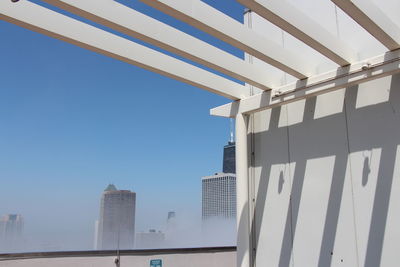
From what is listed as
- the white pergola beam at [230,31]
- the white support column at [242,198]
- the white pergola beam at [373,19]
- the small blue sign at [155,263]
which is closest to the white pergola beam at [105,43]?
the white support column at [242,198]

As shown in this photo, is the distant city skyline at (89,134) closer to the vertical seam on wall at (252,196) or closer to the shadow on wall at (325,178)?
the vertical seam on wall at (252,196)

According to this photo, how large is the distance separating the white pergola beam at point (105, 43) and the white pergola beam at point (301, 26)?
0.98 m

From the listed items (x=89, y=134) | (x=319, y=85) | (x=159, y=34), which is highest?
(x=89, y=134)

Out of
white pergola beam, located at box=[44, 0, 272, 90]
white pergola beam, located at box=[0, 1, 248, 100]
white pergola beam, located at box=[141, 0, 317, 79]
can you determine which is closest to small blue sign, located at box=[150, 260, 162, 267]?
white pergola beam, located at box=[0, 1, 248, 100]

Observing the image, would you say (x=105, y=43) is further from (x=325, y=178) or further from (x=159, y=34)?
(x=325, y=178)

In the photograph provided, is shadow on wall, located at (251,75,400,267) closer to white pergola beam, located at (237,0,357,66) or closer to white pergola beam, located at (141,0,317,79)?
white pergola beam, located at (237,0,357,66)

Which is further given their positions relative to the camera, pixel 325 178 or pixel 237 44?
pixel 325 178

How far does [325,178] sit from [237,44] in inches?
55.1

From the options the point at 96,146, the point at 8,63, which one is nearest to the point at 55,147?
the point at 96,146

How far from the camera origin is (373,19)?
2168 millimetres

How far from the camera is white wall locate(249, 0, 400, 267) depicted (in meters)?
2.69

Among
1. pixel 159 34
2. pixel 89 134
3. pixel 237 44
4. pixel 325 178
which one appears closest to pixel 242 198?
pixel 325 178

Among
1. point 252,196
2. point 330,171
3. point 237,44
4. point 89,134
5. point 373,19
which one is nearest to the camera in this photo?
point 373,19

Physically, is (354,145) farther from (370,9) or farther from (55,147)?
(55,147)
